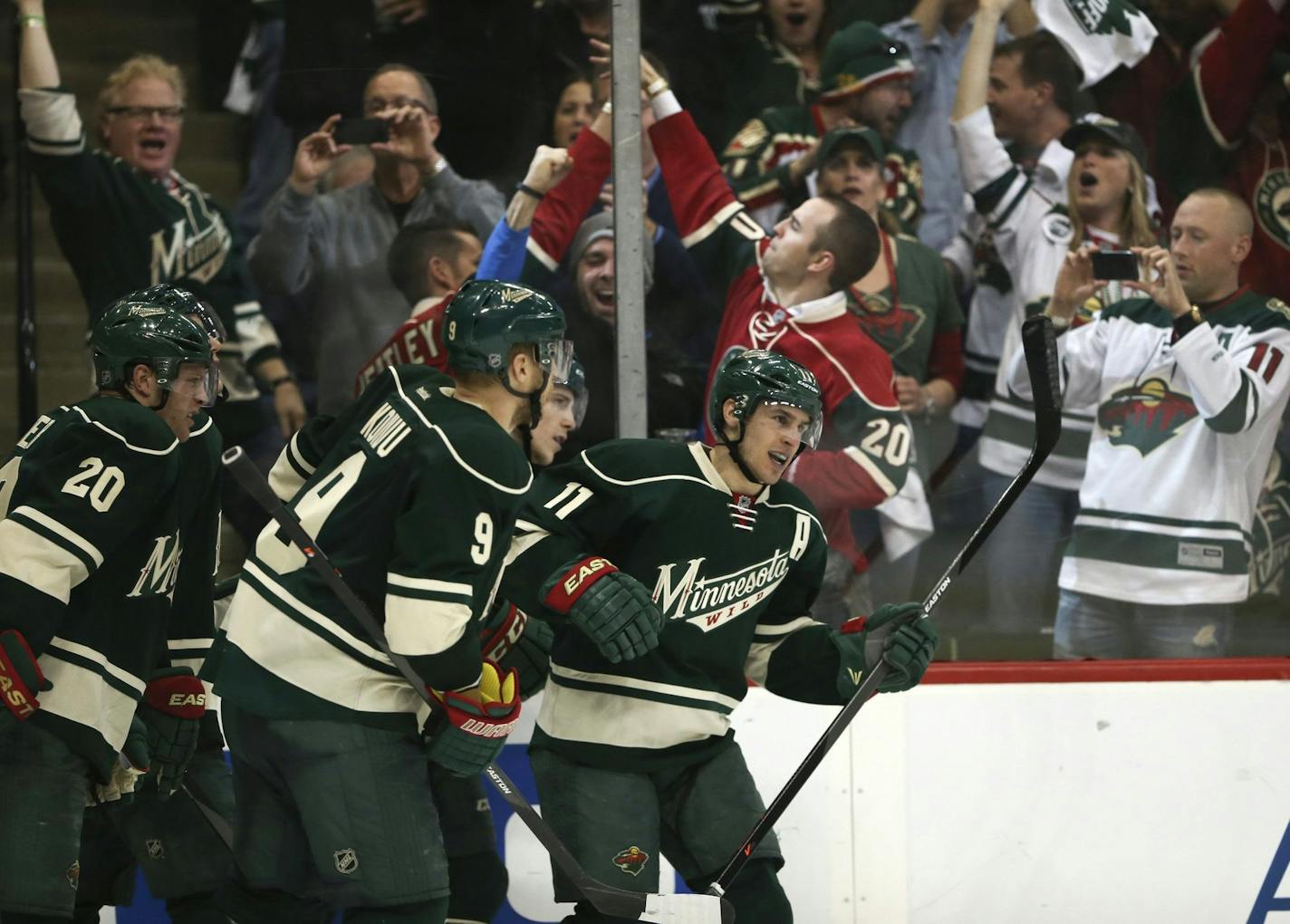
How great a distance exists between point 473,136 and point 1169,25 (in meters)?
1.48

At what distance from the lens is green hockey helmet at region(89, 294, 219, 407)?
2.62 meters

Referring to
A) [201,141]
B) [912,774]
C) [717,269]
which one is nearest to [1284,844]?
[912,774]

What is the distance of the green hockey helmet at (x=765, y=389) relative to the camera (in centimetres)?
261

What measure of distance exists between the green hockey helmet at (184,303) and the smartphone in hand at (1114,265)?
183 cm

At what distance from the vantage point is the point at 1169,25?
3.50 m

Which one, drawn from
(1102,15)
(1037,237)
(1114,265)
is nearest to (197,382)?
(1037,237)

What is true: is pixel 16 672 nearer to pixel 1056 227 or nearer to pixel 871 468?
pixel 871 468

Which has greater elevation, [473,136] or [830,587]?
[473,136]

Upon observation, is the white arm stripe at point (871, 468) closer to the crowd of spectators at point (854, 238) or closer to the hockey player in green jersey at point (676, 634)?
the crowd of spectators at point (854, 238)

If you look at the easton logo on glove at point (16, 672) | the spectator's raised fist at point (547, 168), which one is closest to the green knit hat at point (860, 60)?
the spectator's raised fist at point (547, 168)

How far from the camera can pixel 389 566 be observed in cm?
229

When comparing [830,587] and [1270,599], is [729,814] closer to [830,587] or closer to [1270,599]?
[830,587]

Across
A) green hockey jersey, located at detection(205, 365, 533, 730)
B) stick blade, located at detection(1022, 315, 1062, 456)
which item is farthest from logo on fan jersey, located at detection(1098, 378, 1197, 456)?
green hockey jersey, located at detection(205, 365, 533, 730)

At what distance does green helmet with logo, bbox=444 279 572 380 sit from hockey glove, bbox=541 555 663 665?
315mm
